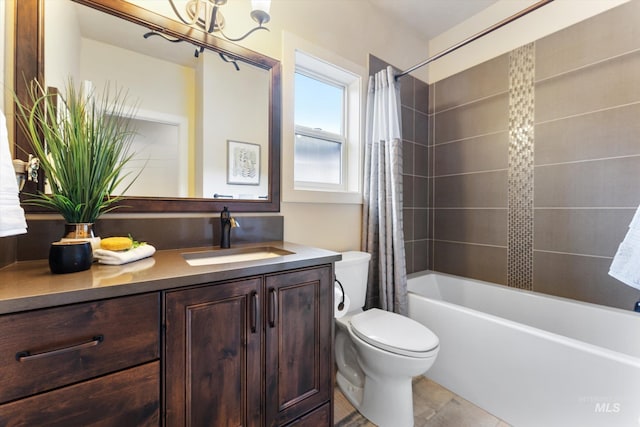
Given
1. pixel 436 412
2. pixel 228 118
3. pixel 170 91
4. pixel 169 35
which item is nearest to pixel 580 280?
pixel 436 412

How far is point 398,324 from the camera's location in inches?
58.0

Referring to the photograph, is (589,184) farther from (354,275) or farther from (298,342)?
(298,342)

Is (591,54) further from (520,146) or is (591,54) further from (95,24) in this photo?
(95,24)

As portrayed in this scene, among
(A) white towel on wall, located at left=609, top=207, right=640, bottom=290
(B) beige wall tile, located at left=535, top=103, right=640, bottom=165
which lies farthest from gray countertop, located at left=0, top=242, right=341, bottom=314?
(B) beige wall tile, located at left=535, top=103, right=640, bottom=165

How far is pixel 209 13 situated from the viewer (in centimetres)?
132

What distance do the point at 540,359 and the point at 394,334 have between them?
0.71 metres

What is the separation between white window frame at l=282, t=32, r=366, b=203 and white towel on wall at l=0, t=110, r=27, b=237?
43.1 inches

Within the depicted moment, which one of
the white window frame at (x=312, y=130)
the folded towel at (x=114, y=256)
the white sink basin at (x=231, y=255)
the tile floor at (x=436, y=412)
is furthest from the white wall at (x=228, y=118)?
the tile floor at (x=436, y=412)

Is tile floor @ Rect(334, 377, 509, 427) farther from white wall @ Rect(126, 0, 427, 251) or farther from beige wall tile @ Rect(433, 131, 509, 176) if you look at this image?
beige wall tile @ Rect(433, 131, 509, 176)

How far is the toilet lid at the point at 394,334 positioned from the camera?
1.26 meters

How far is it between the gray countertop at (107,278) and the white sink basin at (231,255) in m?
0.11

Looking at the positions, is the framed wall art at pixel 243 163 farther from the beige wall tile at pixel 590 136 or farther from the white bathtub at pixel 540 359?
the beige wall tile at pixel 590 136

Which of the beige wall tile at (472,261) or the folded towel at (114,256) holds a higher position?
the folded towel at (114,256)

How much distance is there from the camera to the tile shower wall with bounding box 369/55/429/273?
237cm
